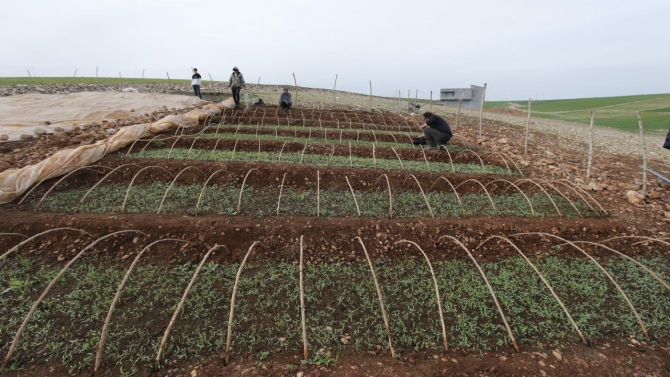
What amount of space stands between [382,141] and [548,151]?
17.2 ft

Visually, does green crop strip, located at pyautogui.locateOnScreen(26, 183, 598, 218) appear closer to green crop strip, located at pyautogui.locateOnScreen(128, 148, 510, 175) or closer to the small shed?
green crop strip, located at pyautogui.locateOnScreen(128, 148, 510, 175)

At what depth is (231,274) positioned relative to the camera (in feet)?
11.9

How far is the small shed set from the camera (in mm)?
29594

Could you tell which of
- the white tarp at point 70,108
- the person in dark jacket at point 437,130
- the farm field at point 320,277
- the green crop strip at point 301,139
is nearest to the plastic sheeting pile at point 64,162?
the farm field at point 320,277

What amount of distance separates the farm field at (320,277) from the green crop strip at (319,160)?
608 mm

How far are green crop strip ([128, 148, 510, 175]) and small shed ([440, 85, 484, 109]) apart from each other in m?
25.2

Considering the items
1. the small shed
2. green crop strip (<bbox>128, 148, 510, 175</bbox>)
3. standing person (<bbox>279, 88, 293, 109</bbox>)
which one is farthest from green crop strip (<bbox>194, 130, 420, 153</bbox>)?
the small shed

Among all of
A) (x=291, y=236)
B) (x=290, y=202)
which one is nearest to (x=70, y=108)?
(x=290, y=202)

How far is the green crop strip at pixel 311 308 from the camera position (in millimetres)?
2713

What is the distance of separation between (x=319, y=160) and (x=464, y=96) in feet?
89.9

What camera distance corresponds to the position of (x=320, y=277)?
365 centimetres

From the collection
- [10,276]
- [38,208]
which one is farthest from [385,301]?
[38,208]

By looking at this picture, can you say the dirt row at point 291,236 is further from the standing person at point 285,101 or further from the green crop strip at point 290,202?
the standing person at point 285,101

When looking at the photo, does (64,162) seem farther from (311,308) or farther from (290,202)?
(311,308)
